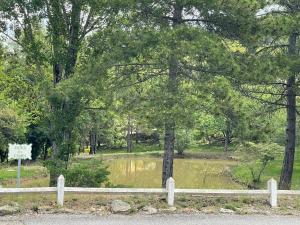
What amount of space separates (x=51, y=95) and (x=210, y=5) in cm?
509

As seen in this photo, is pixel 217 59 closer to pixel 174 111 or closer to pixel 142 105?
pixel 174 111

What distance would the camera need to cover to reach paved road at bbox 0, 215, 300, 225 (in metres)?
8.98

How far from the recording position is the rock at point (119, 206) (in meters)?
10.0

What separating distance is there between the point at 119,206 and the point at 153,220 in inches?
40.9

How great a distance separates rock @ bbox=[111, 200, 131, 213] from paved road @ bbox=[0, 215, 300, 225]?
31 centimetres

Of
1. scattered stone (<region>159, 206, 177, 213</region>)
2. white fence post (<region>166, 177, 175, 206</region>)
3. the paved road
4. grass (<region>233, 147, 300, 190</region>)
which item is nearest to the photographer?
the paved road

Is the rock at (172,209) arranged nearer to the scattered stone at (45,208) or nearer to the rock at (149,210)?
the rock at (149,210)

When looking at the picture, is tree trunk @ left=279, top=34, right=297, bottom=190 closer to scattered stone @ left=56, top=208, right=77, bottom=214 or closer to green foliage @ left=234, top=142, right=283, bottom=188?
green foliage @ left=234, top=142, right=283, bottom=188

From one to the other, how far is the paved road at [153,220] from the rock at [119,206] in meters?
0.31

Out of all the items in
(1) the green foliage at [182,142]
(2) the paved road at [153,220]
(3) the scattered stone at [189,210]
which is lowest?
(2) the paved road at [153,220]

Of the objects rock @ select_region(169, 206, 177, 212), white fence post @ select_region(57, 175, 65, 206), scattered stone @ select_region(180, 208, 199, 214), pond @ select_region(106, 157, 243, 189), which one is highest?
white fence post @ select_region(57, 175, 65, 206)

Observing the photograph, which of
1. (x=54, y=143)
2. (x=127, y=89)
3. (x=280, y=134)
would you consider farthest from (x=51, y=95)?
(x=280, y=134)

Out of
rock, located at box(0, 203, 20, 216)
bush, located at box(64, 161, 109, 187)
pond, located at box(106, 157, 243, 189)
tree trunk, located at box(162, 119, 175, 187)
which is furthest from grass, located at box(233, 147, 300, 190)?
rock, located at box(0, 203, 20, 216)

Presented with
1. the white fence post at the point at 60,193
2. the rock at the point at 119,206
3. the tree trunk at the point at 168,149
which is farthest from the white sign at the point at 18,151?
the tree trunk at the point at 168,149
